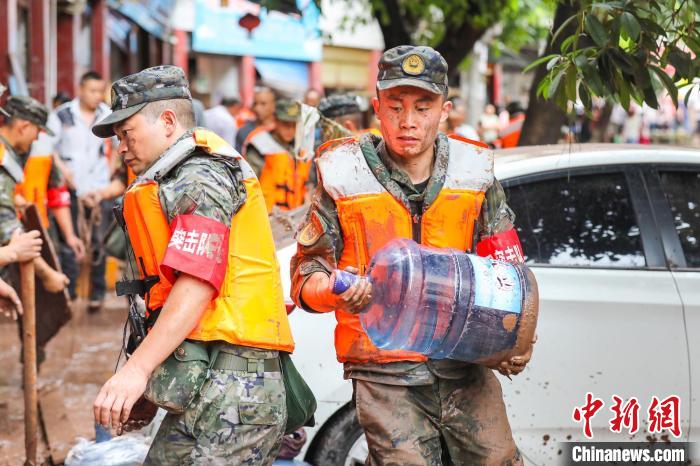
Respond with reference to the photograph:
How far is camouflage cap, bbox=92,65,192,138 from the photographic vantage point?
3330 mm

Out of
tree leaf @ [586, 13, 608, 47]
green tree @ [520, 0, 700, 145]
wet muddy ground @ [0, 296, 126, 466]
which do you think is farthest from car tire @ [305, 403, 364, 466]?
wet muddy ground @ [0, 296, 126, 466]

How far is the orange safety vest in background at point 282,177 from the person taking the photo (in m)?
8.30

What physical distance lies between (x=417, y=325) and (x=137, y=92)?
1140 millimetres

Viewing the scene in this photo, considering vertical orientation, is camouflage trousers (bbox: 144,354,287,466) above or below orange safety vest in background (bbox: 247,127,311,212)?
below

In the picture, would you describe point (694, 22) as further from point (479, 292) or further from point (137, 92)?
point (137, 92)

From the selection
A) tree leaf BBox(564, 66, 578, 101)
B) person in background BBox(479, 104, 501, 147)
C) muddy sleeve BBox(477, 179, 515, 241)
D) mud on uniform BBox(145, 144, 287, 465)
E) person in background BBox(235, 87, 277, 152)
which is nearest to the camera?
mud on uniform BBox(145, 144, 287, 465)

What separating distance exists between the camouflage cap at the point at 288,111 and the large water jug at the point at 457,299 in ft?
15.8

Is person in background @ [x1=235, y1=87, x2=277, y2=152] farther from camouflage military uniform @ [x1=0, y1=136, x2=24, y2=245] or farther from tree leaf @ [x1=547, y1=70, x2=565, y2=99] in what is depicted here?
tree leaf @ [x1=547, y1=70, x2=565, y2=99]

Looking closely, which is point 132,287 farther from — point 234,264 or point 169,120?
point 169,120


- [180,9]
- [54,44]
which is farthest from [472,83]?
[54,44]

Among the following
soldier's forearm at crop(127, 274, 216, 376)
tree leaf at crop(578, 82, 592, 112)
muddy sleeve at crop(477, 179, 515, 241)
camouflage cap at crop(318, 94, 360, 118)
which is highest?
tree leaf at crop(578, 82, 592, 112)

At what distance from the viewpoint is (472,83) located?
26.9m

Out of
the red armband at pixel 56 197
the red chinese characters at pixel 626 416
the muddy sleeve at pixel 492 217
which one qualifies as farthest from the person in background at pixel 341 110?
the muddy sleeve at pixel 492 217

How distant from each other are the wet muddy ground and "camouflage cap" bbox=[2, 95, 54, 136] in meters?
1.88
